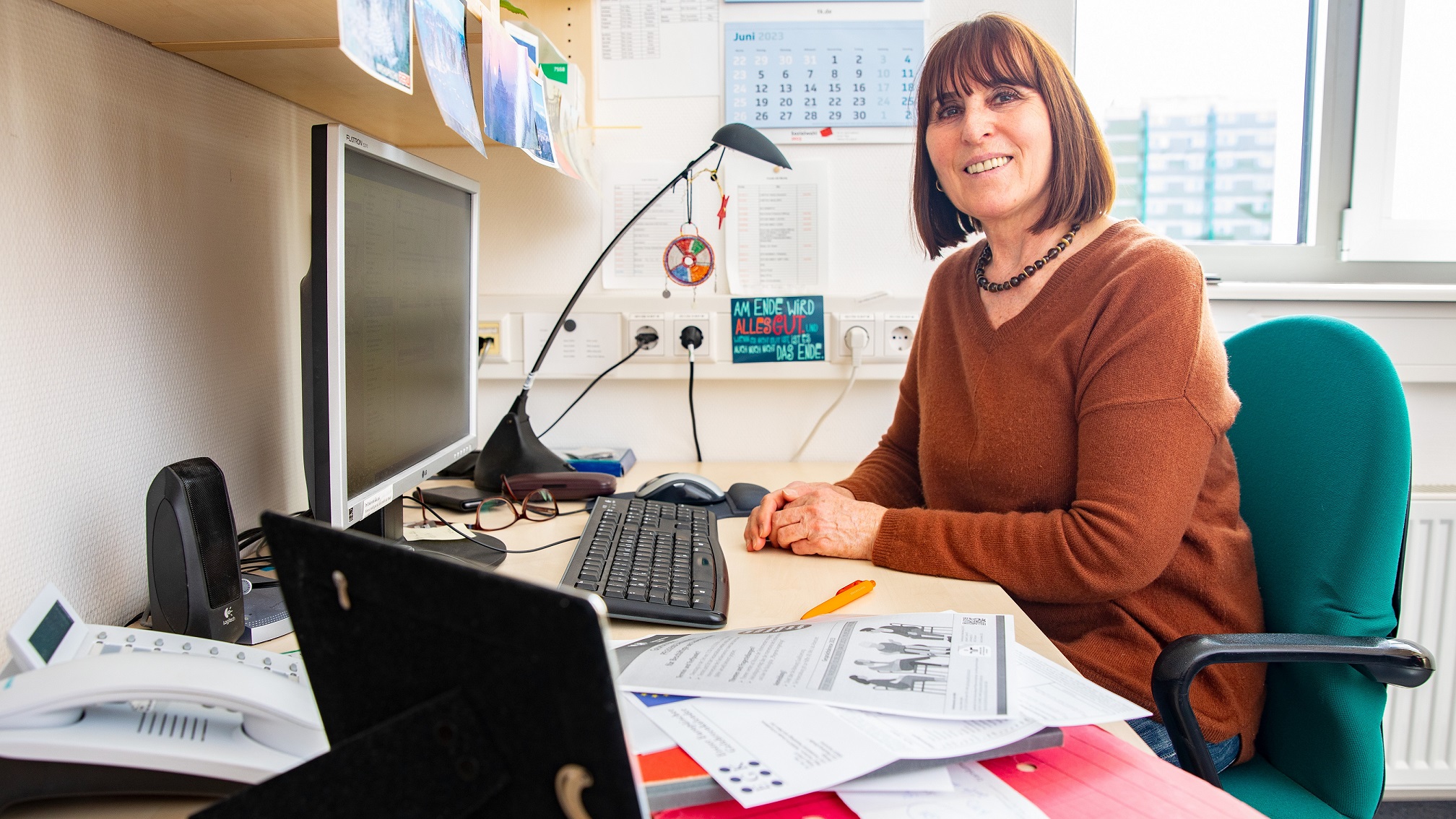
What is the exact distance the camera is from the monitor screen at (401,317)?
0.79 metres

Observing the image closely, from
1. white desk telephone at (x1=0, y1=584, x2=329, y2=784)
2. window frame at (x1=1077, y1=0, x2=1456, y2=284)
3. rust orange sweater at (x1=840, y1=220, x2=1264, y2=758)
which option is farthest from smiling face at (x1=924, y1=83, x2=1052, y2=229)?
white desk telephone at (x1=0, y1=584, x2=329, y2=784)

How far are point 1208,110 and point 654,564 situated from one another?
1.60 m

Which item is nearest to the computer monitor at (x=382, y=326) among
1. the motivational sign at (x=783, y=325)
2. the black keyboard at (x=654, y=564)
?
the black keyboard at (x=654, y=564)

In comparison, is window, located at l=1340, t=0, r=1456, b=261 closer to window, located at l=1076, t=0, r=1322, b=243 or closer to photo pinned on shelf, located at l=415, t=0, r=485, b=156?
window, located at l=1076, t=0, r=1322, b=243

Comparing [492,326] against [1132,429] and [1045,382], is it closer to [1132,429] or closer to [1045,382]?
[1045,382]

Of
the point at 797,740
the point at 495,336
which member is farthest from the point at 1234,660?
the point at 495,336

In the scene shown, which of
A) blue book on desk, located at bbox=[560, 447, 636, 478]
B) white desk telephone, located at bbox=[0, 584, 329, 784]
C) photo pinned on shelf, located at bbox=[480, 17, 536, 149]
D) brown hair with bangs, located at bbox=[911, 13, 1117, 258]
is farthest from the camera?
blue book on desk, located at bbox=[560, 447, 636, 478]

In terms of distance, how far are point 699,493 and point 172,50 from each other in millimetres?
812

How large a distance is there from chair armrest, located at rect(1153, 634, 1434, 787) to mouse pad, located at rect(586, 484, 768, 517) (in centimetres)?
58

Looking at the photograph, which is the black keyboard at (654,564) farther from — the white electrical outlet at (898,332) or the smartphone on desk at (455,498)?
the white electrical outlet at (898,332)

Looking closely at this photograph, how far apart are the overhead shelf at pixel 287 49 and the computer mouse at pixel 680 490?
0.59 m

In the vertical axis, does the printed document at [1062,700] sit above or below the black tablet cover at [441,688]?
below

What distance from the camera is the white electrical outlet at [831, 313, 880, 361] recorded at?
159 centimetres

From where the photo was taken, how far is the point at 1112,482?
3.04ft
